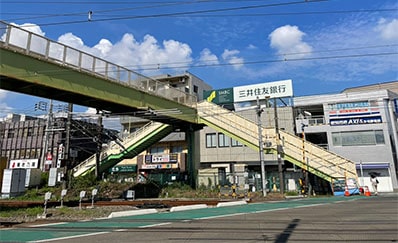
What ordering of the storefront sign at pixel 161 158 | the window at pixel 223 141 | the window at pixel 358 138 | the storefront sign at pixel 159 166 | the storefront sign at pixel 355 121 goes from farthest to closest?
the window at pixel 223 141 < the storefront sign at pixel 161 158 < the storefront sign at pixel 159 166 < the storefront sign at pixel 355 121 < the window at pixel 358 138

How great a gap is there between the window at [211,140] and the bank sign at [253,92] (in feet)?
24.2

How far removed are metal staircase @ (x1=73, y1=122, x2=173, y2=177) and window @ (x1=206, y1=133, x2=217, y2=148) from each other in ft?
41.0

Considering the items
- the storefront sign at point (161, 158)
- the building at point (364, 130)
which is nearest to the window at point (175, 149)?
the storefront sign at point (161, 158)

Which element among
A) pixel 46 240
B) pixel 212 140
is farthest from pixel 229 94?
pixel 46 240

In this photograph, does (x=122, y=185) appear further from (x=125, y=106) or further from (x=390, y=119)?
(x=390, y=119)

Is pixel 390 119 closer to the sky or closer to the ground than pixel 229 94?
closer to the ground

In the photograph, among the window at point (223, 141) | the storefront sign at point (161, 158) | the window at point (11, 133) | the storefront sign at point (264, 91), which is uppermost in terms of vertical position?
the storefront sign at point (264, 91)

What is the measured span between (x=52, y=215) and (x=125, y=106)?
10282 mm

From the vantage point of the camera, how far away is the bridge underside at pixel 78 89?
1642cm

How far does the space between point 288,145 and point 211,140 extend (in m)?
18.1

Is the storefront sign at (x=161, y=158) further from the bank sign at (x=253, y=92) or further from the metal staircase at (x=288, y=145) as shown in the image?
the metal staircase at (x=288, y=145)

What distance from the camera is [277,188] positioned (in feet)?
111

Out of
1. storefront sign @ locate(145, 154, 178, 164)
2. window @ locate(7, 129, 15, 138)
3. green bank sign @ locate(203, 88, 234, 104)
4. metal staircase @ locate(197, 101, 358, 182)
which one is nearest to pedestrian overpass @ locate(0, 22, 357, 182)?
metal staircase @ locate(197, 101, 358, 182)

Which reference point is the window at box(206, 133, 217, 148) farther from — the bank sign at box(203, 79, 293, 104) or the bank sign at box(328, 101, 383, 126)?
Answer: the bank sign at box(328, 101, 383, 126)
